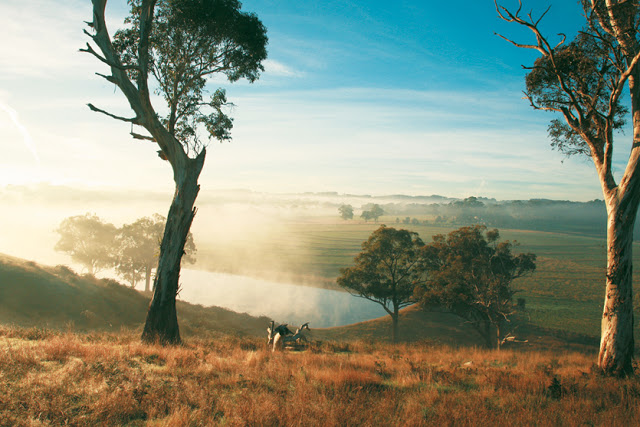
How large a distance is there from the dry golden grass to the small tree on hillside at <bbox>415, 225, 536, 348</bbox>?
2520cm

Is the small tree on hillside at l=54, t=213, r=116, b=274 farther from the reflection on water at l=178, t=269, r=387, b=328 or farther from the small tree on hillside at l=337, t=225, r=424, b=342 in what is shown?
the small tree on hillside at l=337, t=225, r=424, b=342

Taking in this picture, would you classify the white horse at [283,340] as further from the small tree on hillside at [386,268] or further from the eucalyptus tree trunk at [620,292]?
the small tree on hillside at [386,268]

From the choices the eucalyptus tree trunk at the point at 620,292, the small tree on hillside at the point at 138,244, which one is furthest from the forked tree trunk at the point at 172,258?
the small tree on hillside at the point at 138,244

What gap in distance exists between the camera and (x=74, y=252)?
191 feet

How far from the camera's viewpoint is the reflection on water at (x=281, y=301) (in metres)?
66.1

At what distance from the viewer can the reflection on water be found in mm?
66125

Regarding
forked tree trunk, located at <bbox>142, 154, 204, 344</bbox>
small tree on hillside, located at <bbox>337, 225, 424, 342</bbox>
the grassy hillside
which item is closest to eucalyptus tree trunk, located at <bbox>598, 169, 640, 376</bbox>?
forked tree trunk, located at <bbox>142, 154, 204, 344</bbox>

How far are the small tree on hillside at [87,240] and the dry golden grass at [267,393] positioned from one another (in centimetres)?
5910

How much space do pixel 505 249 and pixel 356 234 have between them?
513ft

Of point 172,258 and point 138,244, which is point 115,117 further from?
point 138,244

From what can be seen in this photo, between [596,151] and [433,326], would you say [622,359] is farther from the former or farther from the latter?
[433,326]

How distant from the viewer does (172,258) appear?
12484mm

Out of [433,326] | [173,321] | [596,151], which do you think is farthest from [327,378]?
[433,326]

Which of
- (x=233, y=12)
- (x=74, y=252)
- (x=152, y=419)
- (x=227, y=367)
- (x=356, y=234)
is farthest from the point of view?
(x=356, y=234)
